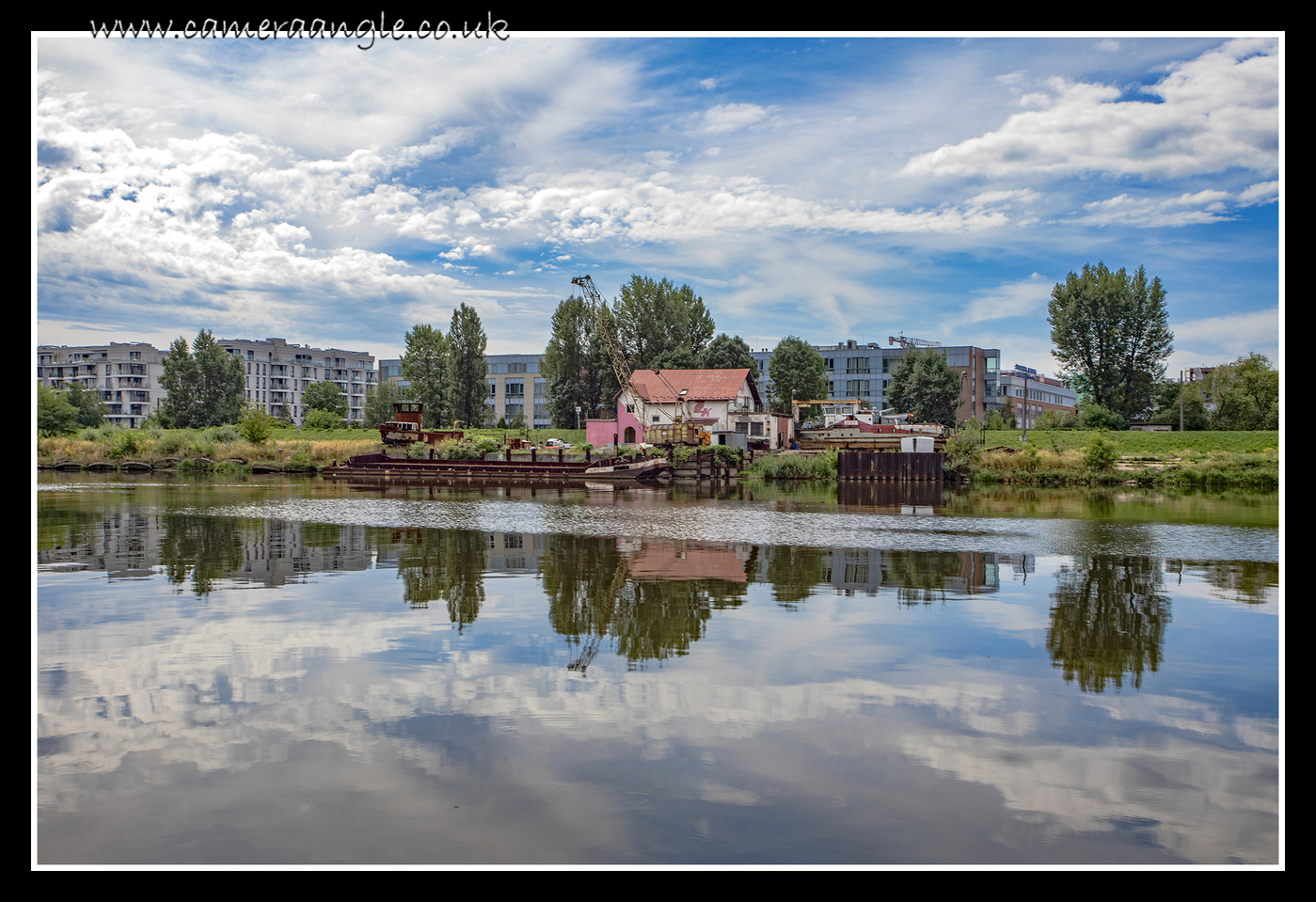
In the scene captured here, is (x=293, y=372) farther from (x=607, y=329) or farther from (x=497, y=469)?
(x=497, y=469)

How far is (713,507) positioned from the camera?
32531 mm

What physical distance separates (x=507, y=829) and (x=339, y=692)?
340 centimetres

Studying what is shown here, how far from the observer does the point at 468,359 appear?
89.0 meters

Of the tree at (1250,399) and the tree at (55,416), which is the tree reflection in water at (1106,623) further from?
the tree at (55,416)

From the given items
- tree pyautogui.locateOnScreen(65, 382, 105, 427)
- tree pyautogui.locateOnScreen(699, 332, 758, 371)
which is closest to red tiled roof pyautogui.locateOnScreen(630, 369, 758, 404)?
tree pyautogui.locateOnScreen(699, 332, 758, 371)

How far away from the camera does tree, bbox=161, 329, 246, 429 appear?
9375 centimetres

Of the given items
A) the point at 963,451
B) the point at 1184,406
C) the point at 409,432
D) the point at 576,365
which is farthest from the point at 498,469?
the point at 1184,406

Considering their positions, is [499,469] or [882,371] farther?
[882,371]

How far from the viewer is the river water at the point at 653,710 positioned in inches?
225

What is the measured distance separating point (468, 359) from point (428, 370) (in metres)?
4.54

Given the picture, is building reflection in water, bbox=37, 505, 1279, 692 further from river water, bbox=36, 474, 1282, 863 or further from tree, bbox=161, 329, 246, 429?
tree, bbox=161, 329, 246, 429

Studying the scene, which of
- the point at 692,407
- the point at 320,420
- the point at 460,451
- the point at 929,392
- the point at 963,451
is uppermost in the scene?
the point at 929,392

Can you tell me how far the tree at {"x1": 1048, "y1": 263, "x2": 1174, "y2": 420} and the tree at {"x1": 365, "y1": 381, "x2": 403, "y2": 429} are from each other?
74.2 meters
